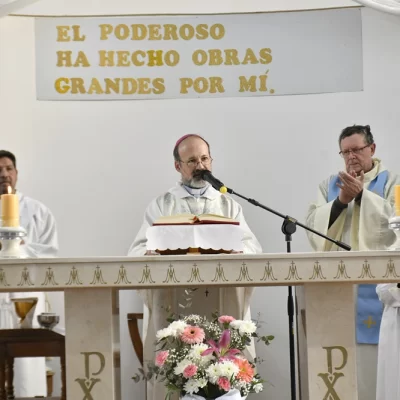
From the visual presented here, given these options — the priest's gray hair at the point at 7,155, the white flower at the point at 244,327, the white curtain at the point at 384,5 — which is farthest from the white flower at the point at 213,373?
the white curtain at the point at 384,5

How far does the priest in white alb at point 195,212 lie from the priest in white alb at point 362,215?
78 centimetres

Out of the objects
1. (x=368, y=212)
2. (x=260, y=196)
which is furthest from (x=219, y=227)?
(x=260, y=196)

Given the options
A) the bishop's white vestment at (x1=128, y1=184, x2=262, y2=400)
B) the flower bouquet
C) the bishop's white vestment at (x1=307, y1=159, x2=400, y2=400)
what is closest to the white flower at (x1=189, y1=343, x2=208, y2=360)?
the flower bouquet

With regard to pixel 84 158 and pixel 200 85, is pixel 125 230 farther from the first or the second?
pixel 200 85

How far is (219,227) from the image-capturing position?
5.03 metres

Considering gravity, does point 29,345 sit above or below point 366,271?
below

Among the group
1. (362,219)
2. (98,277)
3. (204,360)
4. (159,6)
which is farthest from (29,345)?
(159,6)

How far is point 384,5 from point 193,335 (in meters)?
4.01

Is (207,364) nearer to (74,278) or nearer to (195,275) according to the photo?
(195,275)

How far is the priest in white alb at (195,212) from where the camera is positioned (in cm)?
617

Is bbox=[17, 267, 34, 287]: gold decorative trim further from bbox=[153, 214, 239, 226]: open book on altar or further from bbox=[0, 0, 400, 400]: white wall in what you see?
bbox=[0, 0, 400, 400]: white wall

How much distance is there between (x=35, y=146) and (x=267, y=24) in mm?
2368

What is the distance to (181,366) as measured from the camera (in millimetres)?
4602

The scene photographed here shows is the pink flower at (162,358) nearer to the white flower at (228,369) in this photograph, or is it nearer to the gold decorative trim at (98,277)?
the white flower at (228,369)
